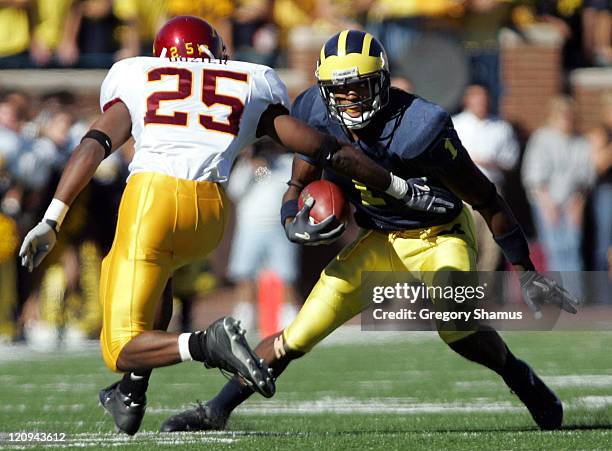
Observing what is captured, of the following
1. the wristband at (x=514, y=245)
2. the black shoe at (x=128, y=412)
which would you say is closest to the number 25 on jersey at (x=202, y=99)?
the black shoe at (x=128, y=412)

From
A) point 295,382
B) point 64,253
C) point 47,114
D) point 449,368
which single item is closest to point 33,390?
point 295,382

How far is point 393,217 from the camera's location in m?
5.34

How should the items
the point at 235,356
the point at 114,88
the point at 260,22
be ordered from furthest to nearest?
the point at 260,22 < the point at 114,88 < the point at 235,356

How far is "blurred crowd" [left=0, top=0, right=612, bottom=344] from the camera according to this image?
33.7 ft

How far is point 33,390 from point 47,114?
4.25 meters

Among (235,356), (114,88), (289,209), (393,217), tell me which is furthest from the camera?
(393,217)

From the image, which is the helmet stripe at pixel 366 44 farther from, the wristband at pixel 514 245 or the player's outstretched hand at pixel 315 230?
the wristband at pixel 514 245

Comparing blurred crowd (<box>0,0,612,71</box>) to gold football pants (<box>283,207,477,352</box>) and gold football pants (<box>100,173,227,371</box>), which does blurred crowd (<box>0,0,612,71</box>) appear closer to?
gold football pants (<box>283,207,477,352</box>)

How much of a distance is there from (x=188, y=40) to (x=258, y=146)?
5.79 metres

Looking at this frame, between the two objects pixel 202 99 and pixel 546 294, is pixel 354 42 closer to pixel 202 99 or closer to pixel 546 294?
pixel 202 99

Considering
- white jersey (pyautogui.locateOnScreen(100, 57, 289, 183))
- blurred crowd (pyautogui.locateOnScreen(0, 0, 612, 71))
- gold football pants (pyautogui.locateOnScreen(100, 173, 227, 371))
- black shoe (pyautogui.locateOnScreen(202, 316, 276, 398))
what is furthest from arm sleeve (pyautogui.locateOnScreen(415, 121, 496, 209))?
blurred crowd (pyautogui.locateOnScreen(0, 0, 612, 71))

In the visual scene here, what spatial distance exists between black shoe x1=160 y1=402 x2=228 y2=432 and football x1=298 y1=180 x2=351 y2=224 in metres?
0.90

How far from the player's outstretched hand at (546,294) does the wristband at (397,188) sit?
2.17ft

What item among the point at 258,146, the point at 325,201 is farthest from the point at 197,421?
the point at 258,146
